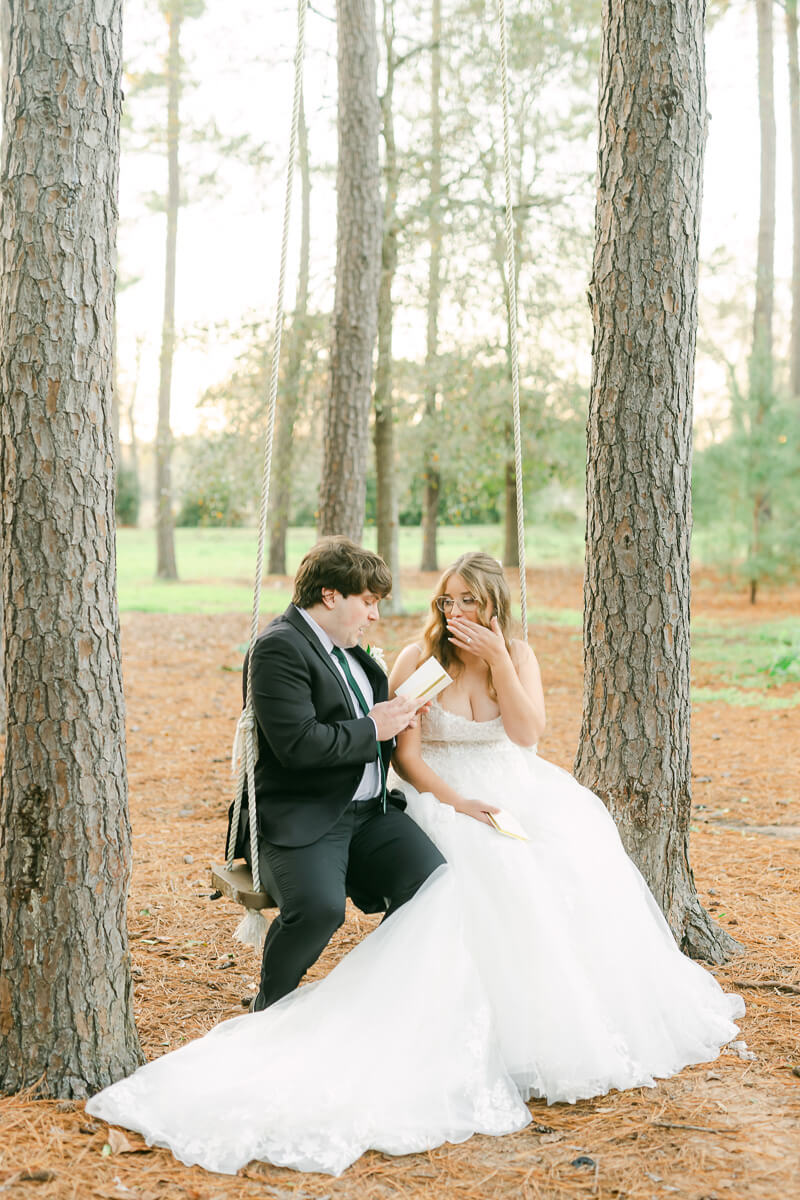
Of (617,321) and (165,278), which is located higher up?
(165,278)

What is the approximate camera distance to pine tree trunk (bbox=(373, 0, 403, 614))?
433 inches

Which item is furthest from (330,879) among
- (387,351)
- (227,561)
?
(227,561)

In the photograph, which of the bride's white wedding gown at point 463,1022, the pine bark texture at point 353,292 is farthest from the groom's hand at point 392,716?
the pine bark texture at point 353,292

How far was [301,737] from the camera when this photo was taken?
116 inches

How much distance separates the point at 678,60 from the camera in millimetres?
3549

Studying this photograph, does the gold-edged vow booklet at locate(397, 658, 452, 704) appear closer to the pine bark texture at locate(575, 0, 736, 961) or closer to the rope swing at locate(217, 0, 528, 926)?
the rope swing at locate(217, 0, 528, 926)

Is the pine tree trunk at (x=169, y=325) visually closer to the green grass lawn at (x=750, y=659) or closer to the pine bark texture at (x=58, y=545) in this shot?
the green grass lawn at (x=750, y=659)

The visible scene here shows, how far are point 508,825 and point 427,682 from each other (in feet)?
1.55

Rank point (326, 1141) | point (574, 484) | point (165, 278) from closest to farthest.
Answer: point (326, 1141)
point (574, 484)
point (165, 278)

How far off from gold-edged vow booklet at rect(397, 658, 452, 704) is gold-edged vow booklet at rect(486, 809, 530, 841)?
1.28 ft

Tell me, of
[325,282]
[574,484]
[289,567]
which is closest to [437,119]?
[325,282]

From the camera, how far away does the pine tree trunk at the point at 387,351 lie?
1099 cm

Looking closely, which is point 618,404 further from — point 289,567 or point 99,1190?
point 289,567

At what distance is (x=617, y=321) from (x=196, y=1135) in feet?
8.92
